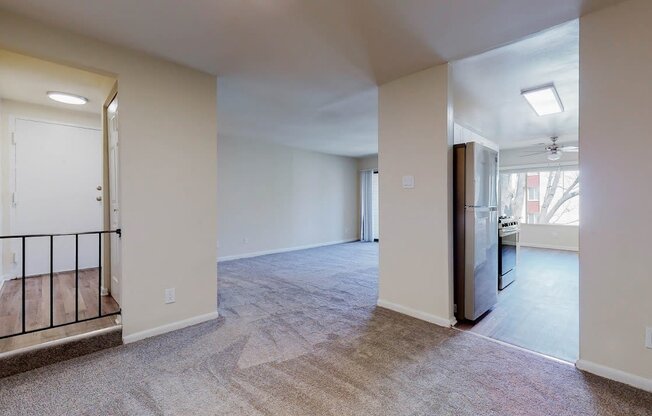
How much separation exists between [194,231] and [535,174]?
8021 millimetres

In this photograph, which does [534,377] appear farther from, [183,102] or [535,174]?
[535,174]

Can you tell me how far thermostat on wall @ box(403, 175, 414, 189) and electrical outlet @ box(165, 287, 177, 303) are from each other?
91.5 inches

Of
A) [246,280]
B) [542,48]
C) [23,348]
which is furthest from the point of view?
[246,280]

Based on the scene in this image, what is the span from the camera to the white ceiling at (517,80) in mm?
2367

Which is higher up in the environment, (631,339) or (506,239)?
(506,239)

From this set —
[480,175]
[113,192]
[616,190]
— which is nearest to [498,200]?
[480,175]

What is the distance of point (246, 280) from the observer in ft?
13.6

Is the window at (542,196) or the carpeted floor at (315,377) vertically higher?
the window at (542,196)

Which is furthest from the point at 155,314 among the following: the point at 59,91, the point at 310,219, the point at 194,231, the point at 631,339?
the point at 310,219

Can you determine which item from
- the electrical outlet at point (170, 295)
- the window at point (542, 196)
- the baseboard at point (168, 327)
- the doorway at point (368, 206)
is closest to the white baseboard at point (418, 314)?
the baseboard at point (168, 327)

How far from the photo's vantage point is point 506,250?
377 cm

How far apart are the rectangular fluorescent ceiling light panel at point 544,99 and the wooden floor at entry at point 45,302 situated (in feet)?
15.5

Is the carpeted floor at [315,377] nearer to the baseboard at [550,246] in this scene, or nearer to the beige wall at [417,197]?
the beige wall at [417,197]

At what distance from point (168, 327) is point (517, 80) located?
4040 millimetres
